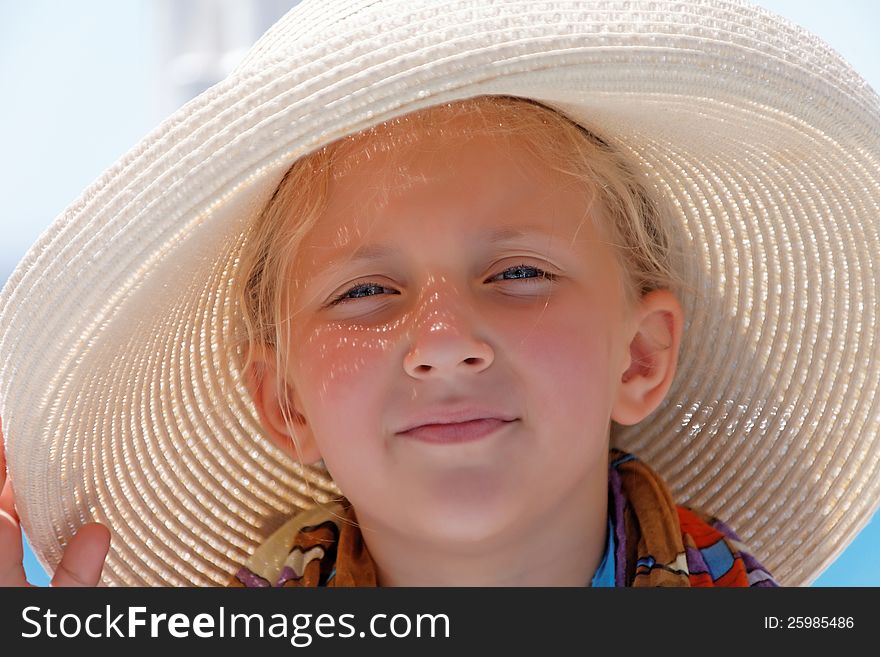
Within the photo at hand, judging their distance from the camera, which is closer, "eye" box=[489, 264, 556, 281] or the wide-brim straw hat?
the wide-brim straw hat

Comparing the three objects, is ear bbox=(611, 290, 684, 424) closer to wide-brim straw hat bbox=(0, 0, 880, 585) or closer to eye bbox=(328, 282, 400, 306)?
wide-brim straw hat bbox=(0, 0, 880, 585)

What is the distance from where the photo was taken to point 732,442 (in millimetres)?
1271

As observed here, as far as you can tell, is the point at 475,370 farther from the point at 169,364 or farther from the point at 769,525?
the point at 769,525

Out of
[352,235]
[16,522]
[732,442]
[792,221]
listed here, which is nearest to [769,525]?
[732,442]

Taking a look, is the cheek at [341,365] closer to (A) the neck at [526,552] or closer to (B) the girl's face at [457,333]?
(B) the girl's face at [457,333]

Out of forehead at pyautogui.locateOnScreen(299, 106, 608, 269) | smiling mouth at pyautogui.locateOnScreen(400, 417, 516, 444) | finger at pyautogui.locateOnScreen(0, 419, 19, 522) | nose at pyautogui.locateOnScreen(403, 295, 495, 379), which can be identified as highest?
forehead at pyautogui.locateOnScreen(299, 106, 608, 269)

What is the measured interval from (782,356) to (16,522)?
83 centimetres

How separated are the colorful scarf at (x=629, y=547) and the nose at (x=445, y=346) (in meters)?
0.31

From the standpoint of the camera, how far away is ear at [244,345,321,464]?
3.80 ft

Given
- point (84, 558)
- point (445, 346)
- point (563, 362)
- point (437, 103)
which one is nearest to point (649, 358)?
point (563, 362)

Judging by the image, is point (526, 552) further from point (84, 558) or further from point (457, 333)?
point (84, 558)

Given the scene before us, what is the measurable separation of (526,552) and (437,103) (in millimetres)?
490

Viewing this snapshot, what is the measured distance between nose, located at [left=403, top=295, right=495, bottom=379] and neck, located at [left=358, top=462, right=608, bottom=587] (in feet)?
0.61

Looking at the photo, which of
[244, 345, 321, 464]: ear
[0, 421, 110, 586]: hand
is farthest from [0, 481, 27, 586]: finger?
[244, 345, 321, 464]: ear
